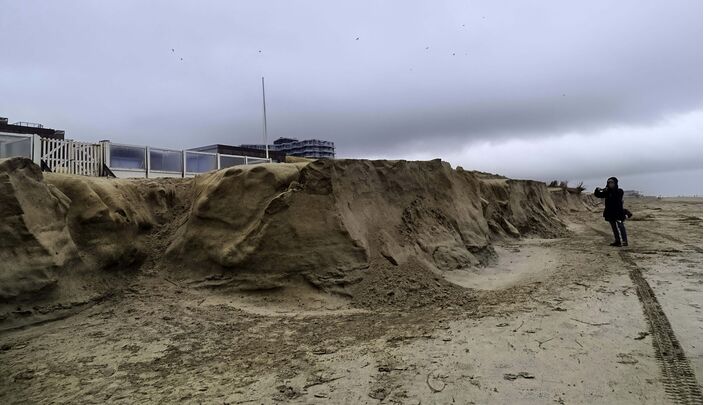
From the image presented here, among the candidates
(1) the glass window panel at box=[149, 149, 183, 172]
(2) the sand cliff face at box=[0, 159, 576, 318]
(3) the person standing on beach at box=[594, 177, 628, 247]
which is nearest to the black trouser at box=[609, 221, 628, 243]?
(3) the person standing on beach at box=[594, 177, 628, 247]

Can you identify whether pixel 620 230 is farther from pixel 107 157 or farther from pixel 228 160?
pixel 107 157

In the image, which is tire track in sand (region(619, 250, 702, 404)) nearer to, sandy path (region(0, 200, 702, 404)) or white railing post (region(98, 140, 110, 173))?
sandy path (region(0, 200, 702, 404))

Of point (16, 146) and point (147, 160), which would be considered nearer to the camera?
point (16, 146)

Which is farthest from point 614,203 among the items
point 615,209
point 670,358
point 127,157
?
point 127,157

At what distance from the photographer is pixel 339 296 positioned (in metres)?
7.03

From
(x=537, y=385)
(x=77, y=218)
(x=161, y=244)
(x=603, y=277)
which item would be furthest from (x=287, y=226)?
(x=603, y=277)

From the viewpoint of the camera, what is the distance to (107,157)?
12156 millimetres

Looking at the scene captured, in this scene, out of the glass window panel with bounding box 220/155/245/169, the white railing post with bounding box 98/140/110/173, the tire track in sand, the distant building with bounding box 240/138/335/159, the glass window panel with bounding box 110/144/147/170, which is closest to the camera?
the tire track in sand

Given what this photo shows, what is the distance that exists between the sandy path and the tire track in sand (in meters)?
0.03

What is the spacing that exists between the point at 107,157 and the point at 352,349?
994 cm

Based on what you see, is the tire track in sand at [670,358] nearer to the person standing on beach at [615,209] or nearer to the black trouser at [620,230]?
the black trouser at [620,230]

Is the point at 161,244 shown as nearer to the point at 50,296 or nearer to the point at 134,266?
the point at 134,266

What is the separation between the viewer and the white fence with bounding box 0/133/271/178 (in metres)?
10.4

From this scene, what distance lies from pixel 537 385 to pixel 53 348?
191 inches
